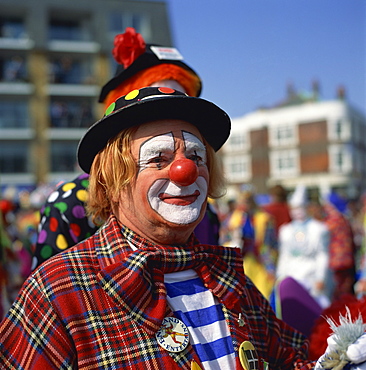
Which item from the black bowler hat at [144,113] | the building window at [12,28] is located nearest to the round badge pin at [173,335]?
the black bowler hat at [144,113]

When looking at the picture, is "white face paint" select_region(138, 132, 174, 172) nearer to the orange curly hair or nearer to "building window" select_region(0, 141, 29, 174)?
the orange curly hair

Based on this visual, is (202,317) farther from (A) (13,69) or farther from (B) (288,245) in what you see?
(A) (13,69)

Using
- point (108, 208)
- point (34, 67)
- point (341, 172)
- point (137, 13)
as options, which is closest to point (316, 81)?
point (341, 172)

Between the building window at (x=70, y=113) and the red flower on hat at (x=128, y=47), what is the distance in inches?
990

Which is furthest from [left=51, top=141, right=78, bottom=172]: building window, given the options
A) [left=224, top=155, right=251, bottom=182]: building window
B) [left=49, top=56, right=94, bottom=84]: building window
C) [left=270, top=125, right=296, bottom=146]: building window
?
[left=224, top=155, right=251, bottom=182]: building window

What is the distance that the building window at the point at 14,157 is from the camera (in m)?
26.3

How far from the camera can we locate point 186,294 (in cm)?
149

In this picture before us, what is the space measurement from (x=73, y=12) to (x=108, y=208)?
27614 mm

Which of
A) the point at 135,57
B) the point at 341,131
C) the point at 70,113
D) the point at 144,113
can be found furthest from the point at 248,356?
the point at 341,131

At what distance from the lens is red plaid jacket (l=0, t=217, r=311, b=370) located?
130cm

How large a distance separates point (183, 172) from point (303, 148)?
44217 mm

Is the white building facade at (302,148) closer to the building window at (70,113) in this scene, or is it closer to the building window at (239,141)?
the building window at (239,141)

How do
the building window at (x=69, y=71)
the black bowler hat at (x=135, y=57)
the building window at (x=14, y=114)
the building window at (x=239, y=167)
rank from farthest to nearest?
1. the building window at (x=239, y=167)
2. the building window at (x=69, y=71)
3. the building window at (x=14, y=114)
4. the black bowler hat at (x=135, y=57)

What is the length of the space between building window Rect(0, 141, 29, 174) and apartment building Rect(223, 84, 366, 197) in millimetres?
17845
